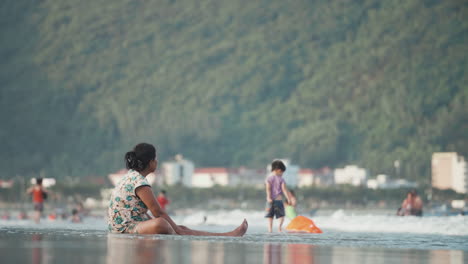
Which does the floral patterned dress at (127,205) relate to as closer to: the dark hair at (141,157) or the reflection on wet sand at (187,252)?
the dark hair at (141,157)

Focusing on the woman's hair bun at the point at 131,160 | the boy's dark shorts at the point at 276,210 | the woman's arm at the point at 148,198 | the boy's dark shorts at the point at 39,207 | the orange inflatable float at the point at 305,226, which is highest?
the woman's hair bun at the point at 131,160

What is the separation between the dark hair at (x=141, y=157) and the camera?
14.0 m

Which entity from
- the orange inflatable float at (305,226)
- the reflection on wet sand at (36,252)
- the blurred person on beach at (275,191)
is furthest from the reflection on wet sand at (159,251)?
the blurred person on beach at (275,191)

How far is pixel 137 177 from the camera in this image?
45.7 feet

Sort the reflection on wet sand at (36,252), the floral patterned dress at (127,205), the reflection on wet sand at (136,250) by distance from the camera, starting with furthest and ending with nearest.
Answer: the floral patterned dress at (127,205) < the reflection on wet sand at (136,250) < the reflection on wet sand at (36,252)

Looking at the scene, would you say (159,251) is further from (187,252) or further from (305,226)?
(305,226)

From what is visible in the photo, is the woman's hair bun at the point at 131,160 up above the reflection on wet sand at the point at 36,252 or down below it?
above

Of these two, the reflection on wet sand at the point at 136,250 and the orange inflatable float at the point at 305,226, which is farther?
the orange inflatable float at the point at 305,226

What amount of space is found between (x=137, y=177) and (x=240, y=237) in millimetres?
3009

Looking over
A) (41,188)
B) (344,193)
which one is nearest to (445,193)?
(344,193)

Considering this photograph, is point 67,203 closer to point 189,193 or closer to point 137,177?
point 189,193

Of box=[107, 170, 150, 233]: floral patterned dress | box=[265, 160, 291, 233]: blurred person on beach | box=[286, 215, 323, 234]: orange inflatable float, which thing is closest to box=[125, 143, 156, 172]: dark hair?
box=[107, 170, 150, 233]: floral patterned dress

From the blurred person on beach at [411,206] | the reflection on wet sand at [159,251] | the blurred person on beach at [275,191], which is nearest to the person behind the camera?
the reflection on wet sand at [159,251]

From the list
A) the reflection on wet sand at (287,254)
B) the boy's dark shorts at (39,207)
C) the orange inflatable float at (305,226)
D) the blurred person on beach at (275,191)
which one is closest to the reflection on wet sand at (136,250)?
the reflection on wet sand at (287,254)
